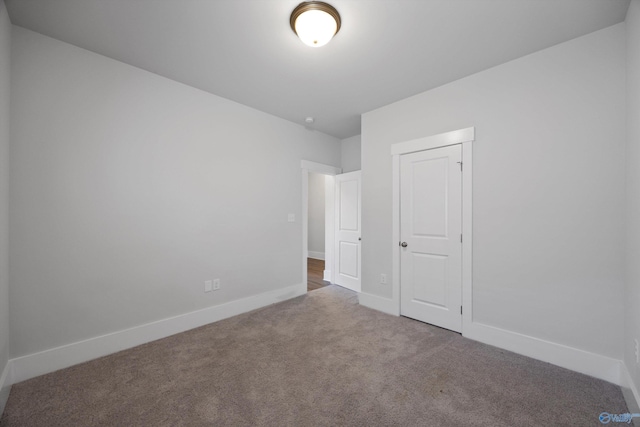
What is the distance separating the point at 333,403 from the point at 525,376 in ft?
5.03

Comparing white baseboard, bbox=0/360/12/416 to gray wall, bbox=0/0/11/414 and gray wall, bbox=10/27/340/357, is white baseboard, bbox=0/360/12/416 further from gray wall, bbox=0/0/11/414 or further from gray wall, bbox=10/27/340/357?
gray wall, bbox=10/27/340/357

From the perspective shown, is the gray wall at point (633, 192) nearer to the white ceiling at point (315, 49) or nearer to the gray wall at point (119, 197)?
the white ceiling at point (315, 49)

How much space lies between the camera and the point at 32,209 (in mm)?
2029

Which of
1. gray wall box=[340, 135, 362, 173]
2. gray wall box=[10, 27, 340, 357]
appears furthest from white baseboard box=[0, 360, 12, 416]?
gray wall box=[340, 135, 362, 173]

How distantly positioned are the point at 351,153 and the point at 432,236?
227cm

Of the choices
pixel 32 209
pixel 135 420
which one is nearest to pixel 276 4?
pixel 32 209

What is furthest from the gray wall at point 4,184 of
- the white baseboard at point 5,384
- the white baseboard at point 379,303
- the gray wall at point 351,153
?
the gray wall at point 351,153

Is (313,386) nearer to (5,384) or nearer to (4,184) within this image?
(5,384)

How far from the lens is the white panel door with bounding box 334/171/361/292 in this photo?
4.32 metres

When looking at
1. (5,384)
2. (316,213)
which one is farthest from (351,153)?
(5,384)

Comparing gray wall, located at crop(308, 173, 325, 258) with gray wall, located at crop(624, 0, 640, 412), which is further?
gray wall, located at crop(308, 173, 325, 258)

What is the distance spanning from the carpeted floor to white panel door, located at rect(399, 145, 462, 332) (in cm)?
37

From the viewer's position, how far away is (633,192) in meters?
1.74

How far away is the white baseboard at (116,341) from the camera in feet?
6.53
